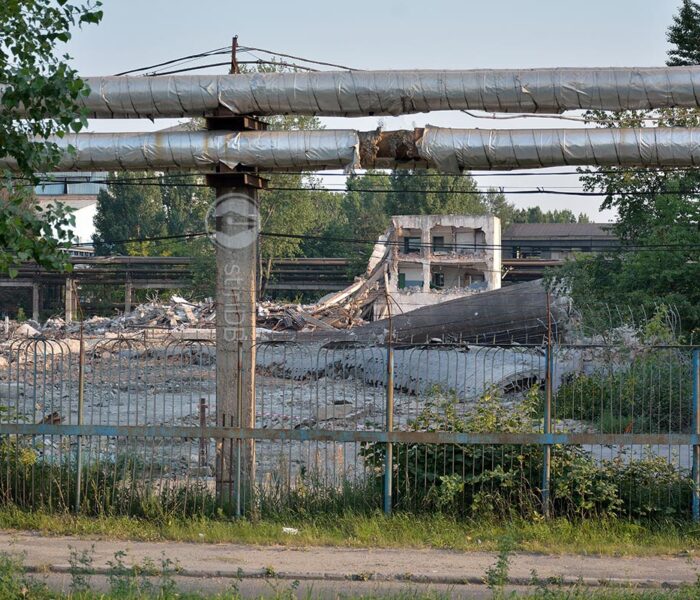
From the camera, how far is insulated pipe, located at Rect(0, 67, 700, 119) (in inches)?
432

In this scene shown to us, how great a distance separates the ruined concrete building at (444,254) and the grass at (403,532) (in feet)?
133

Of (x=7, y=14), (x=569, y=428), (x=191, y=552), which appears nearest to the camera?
(x=7, y=14)

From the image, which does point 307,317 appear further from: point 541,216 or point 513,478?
point 541,216

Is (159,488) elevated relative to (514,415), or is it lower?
lower

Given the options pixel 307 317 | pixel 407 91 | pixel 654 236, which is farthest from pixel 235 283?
pixel 307 317

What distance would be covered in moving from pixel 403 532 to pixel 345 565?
109 cm

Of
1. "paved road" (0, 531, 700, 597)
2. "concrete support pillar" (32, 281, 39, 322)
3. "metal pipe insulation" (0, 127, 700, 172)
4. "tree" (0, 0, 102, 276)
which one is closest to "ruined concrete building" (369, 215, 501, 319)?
"concrete support pillar" (32, 281, 39, 322)

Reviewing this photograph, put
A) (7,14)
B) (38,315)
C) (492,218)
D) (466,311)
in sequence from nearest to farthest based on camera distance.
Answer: (7,14) < (466,311) < (492,218) < (38,315)

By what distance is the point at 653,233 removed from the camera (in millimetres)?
26922

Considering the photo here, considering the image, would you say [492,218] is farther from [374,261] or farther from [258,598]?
[258,598]

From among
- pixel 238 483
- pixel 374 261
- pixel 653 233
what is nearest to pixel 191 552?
pixel 238 483

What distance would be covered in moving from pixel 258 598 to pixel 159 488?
3628mm

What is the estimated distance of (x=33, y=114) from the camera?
736cm

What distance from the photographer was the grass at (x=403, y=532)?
9906mm
